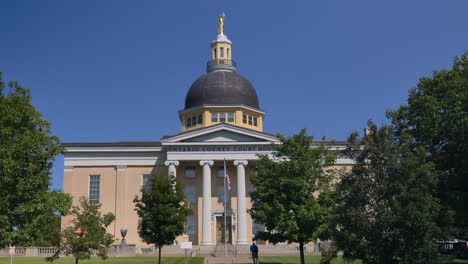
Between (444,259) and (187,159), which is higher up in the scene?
(187,159)

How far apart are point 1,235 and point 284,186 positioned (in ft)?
49.4

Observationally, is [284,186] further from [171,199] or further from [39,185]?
[39,185]

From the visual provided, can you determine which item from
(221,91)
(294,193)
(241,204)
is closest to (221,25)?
(221,91)

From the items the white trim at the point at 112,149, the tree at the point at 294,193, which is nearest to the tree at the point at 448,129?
the tree at the point at 294,193

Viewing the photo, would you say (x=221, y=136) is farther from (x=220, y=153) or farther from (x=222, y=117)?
(x=222, y=117)

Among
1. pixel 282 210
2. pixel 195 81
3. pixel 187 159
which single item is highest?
pixel 195 81

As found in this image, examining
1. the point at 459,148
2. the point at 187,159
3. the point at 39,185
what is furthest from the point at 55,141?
the point at 187,159

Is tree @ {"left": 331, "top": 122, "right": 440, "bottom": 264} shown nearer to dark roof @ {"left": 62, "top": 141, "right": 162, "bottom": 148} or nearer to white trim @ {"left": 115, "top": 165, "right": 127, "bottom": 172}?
dark roof @ {"left": 62, "top": 141, "right": 162, "bottom": 148}

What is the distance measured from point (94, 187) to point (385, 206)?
144 feet

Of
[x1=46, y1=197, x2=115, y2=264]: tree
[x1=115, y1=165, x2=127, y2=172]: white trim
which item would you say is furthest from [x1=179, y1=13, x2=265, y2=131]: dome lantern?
[x1=46, y1=197, x2=115, y2=264]: tree

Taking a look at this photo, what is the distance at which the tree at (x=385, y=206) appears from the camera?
1894 cm

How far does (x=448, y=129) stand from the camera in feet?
104

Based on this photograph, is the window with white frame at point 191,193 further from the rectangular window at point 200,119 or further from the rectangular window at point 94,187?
the rectangular window at point 94,187

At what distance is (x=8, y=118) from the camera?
25797 millimetres
